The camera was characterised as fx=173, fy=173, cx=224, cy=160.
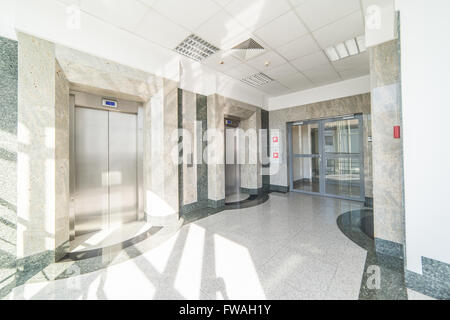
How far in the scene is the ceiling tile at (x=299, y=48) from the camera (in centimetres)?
310

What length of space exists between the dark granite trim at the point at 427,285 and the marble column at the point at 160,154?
126 inches

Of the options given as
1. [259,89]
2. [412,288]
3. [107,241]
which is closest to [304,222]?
[412,288]

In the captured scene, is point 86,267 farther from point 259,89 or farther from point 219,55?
point 259,89

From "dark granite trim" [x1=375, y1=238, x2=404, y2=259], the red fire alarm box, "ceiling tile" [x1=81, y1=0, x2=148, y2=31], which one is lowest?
"dark granite trim" [x1=375, y1=238, x2=404, y2=259]

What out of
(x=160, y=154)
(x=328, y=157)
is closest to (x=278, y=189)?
(x=328, y=157)

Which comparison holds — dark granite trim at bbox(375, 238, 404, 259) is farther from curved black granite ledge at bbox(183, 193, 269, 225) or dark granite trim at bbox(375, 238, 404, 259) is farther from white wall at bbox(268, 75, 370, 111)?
white wall at bbox(268, 75, 370, 111)

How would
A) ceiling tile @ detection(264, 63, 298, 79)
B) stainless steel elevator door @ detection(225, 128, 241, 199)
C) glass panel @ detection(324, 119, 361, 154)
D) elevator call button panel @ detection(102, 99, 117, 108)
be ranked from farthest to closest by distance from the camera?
1. stainless steel elevator door @ detection(225, 128, 241, 199)
2. glass panel @ detection(324, 119, 361, 154)
3. ceiling tile @ detection(264, 63, 298, 79)
4. elevator call button panel @ detection(102, 99, 117, 108)

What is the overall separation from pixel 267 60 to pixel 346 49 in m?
1.52

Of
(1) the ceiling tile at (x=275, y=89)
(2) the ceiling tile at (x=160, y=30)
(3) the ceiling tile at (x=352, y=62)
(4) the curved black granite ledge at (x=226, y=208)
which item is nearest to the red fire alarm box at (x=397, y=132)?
(3) the ceiling tile at (x=352, y=62)

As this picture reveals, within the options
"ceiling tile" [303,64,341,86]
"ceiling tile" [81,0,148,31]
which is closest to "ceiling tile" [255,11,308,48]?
"ceiling tile" [303,64,341,86]

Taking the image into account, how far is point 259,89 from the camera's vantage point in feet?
17.8

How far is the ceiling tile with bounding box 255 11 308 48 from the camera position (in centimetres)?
261

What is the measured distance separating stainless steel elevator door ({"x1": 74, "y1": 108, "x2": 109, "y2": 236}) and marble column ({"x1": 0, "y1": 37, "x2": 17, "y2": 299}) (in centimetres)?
71

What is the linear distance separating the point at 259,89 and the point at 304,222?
13.3 feet
